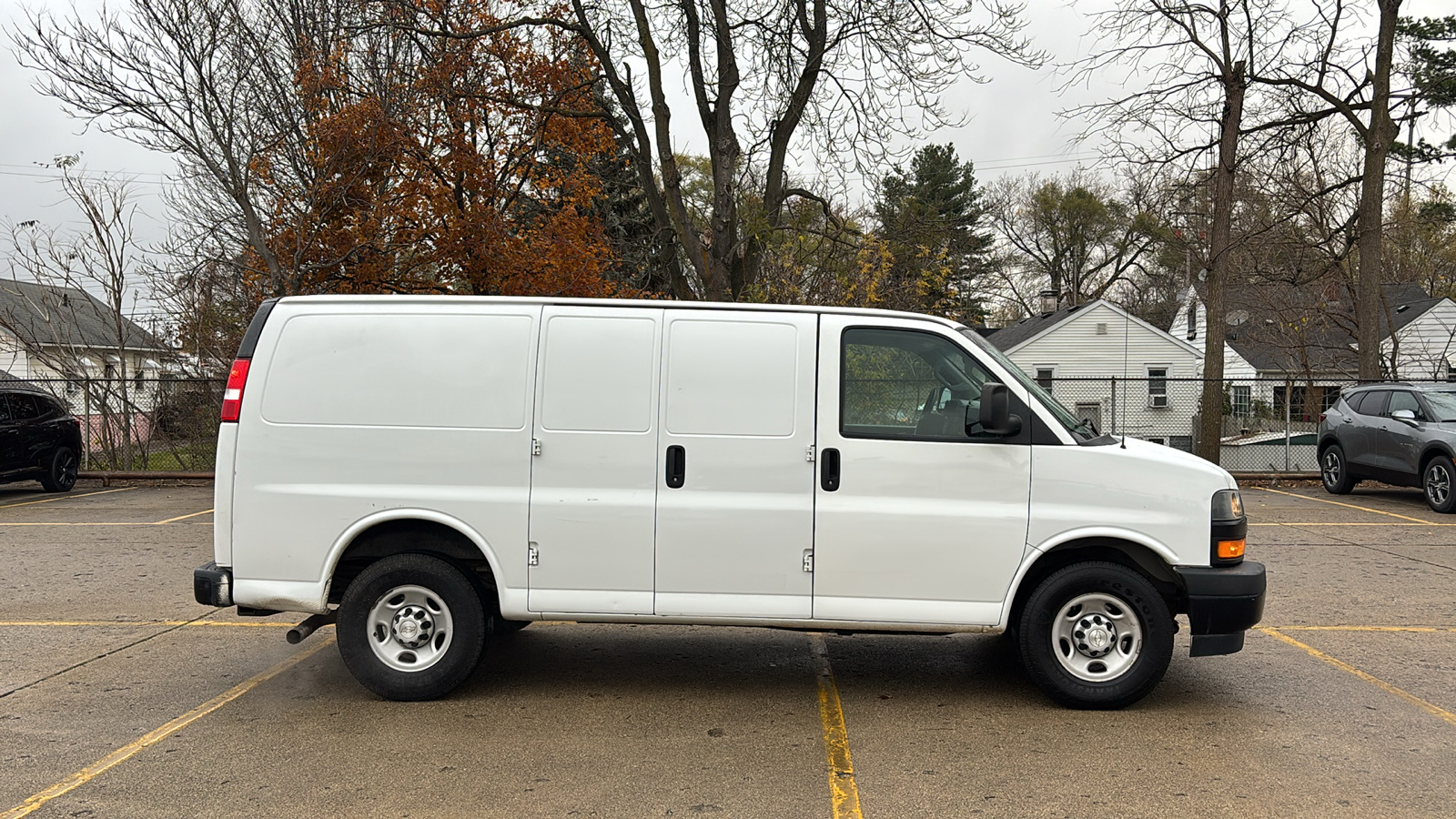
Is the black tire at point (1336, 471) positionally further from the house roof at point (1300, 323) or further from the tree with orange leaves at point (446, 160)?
the tree with orange leaves at point (446, 160)

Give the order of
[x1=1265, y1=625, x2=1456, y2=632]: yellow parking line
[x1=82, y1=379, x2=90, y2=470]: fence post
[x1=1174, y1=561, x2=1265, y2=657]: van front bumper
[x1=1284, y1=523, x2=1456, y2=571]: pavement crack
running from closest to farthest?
[x1=1174, y1=561, x2=1265, y2=657]: van front bumper < [x1=1265, y1=625, x2=1456, y2=632]: yellow parking line < [x1=1284, y1=523, x2=1456, y2=571]: pavement crack < [x1=82, y1=379, x2=90, y2=470]: fence post

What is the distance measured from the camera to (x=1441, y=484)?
1309 centimetres

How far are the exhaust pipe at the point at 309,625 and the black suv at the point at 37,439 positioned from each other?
11.9 m

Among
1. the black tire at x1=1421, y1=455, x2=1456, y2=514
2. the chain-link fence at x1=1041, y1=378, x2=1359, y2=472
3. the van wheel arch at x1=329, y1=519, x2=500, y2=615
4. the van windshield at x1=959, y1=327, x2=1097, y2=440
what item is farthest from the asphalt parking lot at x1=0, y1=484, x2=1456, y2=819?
the chain-link fence at x1=1041, y1=378, x2=1359, y2=472

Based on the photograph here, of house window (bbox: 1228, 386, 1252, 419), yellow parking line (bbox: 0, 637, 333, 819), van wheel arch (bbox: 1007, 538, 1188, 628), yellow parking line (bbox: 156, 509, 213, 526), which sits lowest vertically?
yellow parking line (bbox: 0, 637, 333, 819)

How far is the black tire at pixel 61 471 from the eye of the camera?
15.6m

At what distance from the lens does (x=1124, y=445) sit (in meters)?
5.14

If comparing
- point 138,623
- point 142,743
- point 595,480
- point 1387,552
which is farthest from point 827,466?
point 1387,552

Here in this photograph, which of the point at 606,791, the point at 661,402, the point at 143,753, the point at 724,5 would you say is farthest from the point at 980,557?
the point at 724,5

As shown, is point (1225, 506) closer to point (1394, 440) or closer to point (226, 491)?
point (226, 491)

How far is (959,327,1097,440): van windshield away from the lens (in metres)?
5.16

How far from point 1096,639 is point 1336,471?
13.0m

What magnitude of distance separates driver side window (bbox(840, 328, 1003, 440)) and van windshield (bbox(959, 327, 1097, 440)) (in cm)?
17

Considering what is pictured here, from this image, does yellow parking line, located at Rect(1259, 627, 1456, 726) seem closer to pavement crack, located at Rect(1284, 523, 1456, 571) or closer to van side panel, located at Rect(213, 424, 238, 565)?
pavement crack, located at Rect(1284, 523, 1456, 571)
